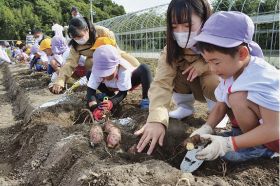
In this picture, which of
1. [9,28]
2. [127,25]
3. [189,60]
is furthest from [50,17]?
[189,60]

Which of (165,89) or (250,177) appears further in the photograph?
(165,89)

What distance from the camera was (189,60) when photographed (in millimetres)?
2701

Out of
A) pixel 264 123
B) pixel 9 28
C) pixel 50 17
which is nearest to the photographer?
pixel 264 123

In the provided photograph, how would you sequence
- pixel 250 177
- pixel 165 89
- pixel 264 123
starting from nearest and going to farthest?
pixel 264 123
pixel 250 177
pixel 165 89

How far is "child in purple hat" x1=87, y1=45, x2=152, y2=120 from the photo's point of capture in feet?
10.9

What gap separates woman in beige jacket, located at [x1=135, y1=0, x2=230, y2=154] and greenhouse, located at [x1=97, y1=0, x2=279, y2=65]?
5.67 meters

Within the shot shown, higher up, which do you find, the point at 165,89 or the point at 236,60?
the point at 236,60

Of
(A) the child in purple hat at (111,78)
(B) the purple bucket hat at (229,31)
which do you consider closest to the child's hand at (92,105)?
(A) the child in purple hat at (111,78)

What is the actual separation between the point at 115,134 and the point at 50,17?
5117 centimetres

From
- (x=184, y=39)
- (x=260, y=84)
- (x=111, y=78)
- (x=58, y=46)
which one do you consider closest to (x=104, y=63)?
(x=111, y=78)

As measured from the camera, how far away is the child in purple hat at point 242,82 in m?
1.73

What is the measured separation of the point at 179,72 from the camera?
2828mm

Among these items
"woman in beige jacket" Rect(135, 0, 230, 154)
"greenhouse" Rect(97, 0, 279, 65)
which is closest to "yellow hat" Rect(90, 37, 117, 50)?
"woman in beige jacket" Rect(135, 0, 230, 154)

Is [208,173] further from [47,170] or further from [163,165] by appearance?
[47,170]
